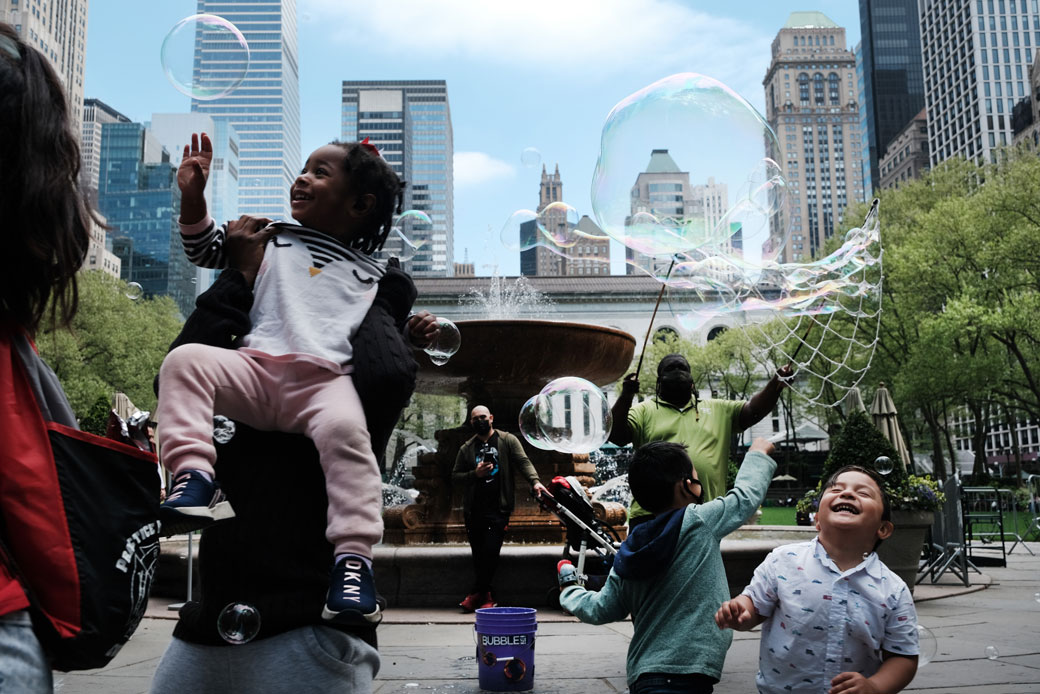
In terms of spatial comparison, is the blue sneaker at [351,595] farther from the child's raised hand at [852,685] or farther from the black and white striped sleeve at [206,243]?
the child's raised hand at [852,685]

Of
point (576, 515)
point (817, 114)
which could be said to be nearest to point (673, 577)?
point (576, 515)

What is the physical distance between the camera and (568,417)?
20.5ft

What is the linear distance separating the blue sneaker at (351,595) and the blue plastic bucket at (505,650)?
10.2 ft

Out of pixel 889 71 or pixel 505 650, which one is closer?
pixel 505 650

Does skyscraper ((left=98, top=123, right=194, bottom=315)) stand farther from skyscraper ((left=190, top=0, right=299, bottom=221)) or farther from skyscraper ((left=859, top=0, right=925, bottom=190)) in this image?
skyscraper ((left=859, top=0, right=925, bottom=190))

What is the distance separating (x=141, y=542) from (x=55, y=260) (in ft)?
1.54

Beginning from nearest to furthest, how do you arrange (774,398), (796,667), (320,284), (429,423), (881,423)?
(320,284), (796,667), (774,398), (881,423), (429,423)

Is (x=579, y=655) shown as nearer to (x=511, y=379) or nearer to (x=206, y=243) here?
(x=511, y=379)

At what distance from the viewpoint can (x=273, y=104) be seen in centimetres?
17162

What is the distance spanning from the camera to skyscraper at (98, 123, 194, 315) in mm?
98500

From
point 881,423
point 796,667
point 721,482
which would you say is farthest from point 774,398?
point 881,423

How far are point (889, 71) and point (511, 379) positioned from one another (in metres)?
177

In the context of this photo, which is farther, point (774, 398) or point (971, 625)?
point (971, 625)

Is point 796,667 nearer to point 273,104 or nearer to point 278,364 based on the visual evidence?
point 278,364
